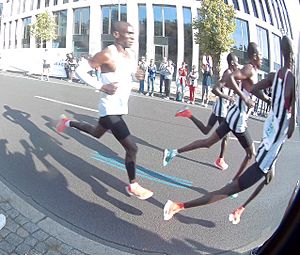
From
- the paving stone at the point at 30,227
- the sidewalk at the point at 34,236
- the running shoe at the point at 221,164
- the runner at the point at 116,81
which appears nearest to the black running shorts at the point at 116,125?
the runner at the point at 116,81

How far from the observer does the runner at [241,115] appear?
93cm

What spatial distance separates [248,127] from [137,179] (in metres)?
0.45

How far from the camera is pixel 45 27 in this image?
3.76 ft

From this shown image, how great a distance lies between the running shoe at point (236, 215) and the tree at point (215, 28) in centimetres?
52

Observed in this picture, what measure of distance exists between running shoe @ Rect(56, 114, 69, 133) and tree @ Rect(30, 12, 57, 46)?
0.29 m

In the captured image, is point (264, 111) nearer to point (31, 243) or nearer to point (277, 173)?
point (277, 173)

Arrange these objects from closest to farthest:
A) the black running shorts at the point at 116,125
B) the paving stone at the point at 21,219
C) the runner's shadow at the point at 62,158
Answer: the black running shorts at the point at 116,125 → the runner's shadow at the point at 62,158 → the paving stone at the point at 21,219

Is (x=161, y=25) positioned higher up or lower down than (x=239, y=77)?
higher up

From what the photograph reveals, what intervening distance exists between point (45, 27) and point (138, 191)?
2.26 feet

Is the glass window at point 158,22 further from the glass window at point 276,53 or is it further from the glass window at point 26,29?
the glass window at point 26,29

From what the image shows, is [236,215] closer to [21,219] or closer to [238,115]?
[238,115]

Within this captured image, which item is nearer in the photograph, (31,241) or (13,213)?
(31,241)

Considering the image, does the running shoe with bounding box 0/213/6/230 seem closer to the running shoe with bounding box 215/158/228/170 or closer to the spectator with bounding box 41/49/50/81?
the spectator with bounding box 41/49/50/81

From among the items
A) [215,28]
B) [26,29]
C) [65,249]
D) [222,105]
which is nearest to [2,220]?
[65,249]
